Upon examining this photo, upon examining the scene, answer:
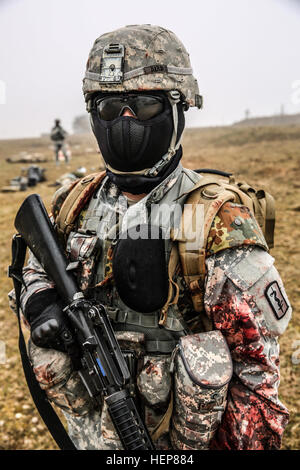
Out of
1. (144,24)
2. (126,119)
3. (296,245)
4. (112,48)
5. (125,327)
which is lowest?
(296,245)

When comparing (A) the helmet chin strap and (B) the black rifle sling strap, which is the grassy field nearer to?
(A) the helmet chin strap

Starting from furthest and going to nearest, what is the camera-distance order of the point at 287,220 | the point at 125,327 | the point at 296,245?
1. the point at 287,220
2. the point at 296,245
3. the point at 125,327

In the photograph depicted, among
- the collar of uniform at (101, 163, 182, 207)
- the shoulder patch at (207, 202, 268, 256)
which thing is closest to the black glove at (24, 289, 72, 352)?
the collar of uniform at (101, 163, 182, 207)

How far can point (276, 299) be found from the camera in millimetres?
1750

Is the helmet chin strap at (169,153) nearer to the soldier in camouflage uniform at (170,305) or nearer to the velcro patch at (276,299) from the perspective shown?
the soldier in camouflage uniform at (170,305)

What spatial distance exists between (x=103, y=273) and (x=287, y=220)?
788 centimetres

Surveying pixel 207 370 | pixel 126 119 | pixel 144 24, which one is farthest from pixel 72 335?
pixel 144 24

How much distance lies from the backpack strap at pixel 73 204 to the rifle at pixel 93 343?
10 cm

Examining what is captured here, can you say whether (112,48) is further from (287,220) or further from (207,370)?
(287,220)

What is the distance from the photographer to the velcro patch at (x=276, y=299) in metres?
1.73

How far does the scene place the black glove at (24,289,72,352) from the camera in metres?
1.92

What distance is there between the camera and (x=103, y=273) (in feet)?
6.94

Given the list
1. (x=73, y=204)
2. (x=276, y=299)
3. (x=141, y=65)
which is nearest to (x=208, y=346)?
(x=276, y=299)

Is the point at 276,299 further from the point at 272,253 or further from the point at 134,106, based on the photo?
the point at 272,253
